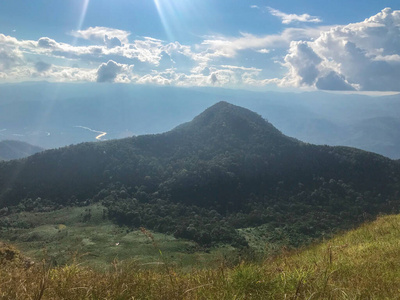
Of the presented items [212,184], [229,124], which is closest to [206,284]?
[212,184]

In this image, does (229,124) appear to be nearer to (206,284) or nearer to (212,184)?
(212,184)

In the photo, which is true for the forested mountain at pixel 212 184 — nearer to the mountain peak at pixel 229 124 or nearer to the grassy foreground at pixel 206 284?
the mountain peak at pixel 229 124

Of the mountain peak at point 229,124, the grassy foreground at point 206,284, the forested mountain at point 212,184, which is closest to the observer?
the grassy foreground at point 206,284

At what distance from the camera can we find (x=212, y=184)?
125 m

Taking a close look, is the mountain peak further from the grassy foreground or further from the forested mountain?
the grassy foreground

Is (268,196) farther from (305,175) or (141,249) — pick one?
(141,249)

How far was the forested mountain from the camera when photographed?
99312 millimetres

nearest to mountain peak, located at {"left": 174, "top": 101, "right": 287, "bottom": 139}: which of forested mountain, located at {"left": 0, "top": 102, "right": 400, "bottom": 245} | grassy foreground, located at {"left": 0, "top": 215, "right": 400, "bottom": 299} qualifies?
forested mountain, located at {"left": 0, "top": 102, "right": 400, "bottom": 245}

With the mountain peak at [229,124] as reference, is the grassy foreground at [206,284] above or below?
below

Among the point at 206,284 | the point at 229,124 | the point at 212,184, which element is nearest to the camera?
the point at 206,284

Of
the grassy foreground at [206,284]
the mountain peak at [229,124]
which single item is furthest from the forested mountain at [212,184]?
the grassy foreground at [206,284]

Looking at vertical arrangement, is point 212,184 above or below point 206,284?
below

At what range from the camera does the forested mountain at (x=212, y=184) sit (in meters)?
99.3

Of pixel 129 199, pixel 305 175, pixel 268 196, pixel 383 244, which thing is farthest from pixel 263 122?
pixel 383 244
